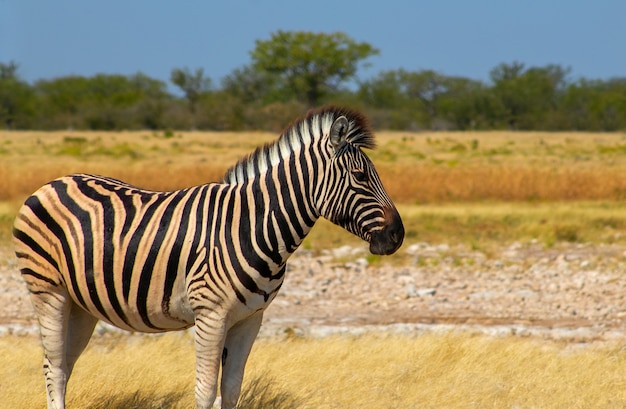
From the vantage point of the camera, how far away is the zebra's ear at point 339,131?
16.6 ft

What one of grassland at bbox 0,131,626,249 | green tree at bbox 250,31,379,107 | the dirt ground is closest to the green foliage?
green tree at bbox 250,31,379,107

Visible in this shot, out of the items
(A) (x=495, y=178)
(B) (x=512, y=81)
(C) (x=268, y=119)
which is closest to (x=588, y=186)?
→ (A) (x=495, y=178)

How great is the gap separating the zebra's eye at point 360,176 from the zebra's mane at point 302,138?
20 centimetres

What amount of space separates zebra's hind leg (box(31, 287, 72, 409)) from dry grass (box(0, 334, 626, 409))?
2.49 ft

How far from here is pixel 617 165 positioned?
26.9m

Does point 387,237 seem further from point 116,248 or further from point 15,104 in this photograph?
point 15,104

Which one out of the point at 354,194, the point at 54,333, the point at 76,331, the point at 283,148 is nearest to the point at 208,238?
the point at 283,148

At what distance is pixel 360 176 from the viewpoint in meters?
5.07

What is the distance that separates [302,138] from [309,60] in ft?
198

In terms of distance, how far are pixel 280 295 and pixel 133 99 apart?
2640 inches

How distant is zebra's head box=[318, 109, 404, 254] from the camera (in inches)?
196

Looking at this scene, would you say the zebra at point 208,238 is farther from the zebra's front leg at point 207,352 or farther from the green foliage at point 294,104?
the green foliage at point 294,104

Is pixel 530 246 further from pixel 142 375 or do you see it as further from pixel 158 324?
pixel 158 324

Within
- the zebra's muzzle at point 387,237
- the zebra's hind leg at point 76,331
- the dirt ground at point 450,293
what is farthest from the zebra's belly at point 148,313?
the dirt ground at point 450,293
